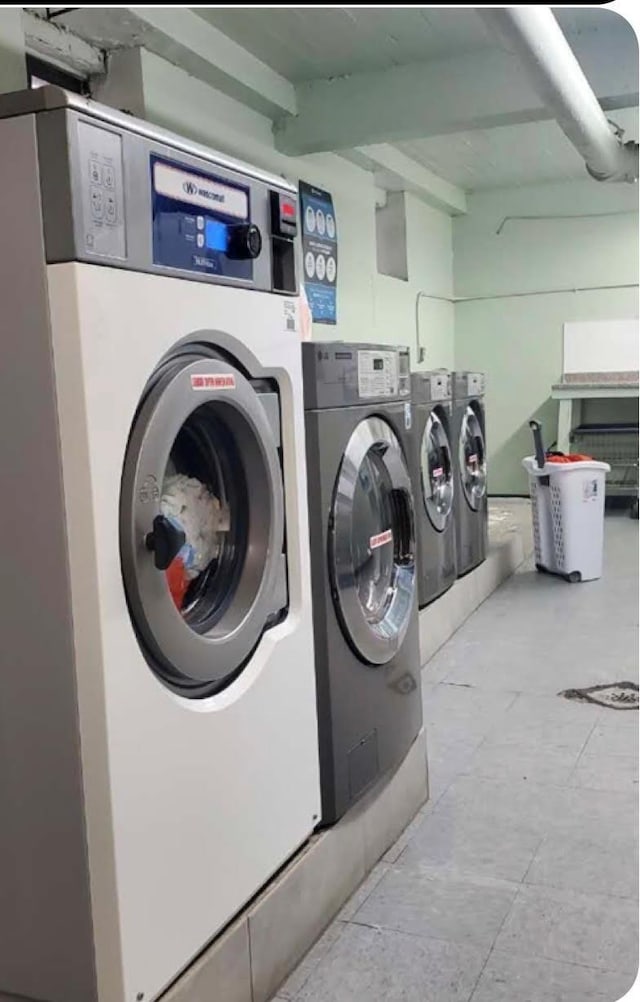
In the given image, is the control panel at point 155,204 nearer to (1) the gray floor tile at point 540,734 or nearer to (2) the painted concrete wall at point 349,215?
(1) the gray floor tile at point 540,734

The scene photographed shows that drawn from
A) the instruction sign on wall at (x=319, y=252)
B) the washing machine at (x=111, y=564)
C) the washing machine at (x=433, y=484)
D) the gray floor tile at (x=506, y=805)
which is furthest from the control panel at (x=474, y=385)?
the washing machine at (x=111, y=564)

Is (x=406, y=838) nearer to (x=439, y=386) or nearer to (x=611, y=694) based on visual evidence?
(x=611, y=694)

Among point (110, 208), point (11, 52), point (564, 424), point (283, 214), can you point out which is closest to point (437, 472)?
point (11, 52)

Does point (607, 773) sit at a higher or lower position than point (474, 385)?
lower

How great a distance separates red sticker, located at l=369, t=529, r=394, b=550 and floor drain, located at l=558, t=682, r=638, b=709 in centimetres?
127

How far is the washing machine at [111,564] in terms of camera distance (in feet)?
4.00

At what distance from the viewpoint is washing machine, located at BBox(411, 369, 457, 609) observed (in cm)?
379

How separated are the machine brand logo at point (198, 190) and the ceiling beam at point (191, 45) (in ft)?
6.93

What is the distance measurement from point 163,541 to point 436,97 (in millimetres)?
3694

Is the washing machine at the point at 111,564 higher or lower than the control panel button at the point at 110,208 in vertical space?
lower

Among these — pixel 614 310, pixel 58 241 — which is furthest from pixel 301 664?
pixel 614 310

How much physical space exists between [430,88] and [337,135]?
514 millimetres

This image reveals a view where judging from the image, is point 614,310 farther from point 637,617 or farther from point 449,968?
point 449,968

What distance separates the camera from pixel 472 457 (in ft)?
15.2
